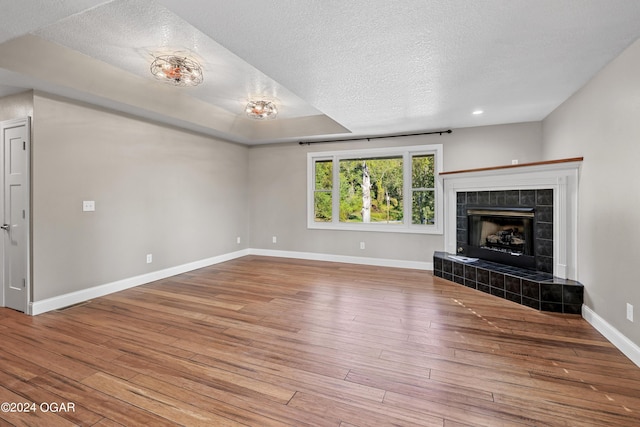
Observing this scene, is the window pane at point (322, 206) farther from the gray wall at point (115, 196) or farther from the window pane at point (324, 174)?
the gray wall at point (115, 196)

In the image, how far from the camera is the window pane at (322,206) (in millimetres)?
6148

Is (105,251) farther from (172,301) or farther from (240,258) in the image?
(240,258)

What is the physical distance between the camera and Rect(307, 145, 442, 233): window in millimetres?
5367

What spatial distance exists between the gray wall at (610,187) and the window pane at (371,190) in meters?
2.65

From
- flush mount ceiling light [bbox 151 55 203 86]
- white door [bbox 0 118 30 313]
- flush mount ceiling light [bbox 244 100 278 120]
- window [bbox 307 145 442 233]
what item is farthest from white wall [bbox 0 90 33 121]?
window [bbox 307 145 442 233]

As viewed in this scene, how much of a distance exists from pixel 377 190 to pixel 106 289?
14.7 ft

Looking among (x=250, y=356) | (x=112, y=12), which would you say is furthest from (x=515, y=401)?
(x=112, y=12)

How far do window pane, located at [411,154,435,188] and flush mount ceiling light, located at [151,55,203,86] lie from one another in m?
3.72

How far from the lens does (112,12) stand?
244 cm

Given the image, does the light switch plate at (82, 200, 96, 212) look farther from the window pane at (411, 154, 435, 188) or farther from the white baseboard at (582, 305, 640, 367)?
the white baseboard at (582, 305, 640, 367)

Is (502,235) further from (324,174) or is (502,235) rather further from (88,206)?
(88,206)

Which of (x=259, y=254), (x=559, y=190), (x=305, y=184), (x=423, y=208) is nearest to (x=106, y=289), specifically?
(x=259, y=254)

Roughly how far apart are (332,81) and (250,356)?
264 centimetres

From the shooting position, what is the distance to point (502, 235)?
4.28m
